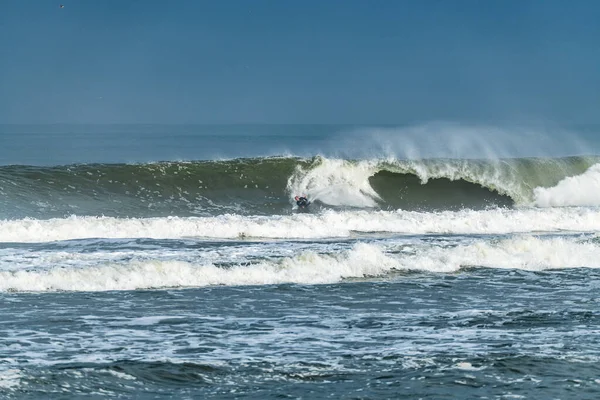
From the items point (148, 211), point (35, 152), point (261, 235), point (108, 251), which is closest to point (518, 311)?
point (108, 251)

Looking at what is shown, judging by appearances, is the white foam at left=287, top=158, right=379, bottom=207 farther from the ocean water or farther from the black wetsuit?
the black wetsuit

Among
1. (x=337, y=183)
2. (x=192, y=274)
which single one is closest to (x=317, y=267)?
(x=192, y=274)

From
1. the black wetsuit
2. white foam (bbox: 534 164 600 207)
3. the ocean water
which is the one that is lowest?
the ocean water

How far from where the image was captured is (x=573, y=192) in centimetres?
3362

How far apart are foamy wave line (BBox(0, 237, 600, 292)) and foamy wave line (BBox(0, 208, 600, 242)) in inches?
206

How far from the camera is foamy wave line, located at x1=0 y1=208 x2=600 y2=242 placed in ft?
71.7

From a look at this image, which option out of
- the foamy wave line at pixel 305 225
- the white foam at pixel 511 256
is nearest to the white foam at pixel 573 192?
the foamy wave line at pixel 305 225

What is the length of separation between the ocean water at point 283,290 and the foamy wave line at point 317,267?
5 centimetres

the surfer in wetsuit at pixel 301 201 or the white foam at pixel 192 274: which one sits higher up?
the surfer in wetsuit at pixel 301 201

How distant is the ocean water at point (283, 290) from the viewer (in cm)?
939

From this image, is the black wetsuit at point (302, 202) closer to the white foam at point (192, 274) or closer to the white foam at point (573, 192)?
the white foam at point (573, 192)

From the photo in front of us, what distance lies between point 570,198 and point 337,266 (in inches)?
735

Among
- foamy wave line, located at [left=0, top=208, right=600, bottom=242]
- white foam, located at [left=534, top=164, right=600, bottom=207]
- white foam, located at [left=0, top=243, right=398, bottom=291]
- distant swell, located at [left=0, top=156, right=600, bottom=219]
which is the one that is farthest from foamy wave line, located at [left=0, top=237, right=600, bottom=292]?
white foam, located at [left=534, top=164, right=600, bottom=207]

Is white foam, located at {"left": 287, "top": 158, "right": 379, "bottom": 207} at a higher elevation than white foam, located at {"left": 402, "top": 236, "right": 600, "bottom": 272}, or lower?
higher
